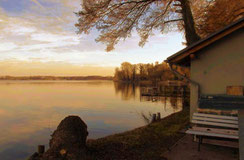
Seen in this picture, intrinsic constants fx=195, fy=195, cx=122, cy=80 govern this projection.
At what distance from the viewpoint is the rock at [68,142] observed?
17.8ft

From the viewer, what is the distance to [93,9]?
10.8m

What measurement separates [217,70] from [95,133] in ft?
31.2

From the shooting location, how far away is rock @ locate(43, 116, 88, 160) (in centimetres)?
543

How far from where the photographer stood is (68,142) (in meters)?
5.69

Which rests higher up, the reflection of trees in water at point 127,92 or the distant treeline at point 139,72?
the distant treeline at point 139,72

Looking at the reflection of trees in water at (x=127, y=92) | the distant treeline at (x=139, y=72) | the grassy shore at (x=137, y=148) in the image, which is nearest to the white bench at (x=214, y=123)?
the grassy shore at (x=137, y=148)

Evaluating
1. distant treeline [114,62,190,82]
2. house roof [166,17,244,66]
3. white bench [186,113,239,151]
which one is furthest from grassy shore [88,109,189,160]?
distant treeline [114,62,190,82]

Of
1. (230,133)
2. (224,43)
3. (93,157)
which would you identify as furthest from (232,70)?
(93,157)

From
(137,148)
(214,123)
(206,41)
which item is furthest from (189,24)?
(137,148)

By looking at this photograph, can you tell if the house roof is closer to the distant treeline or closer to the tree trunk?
the tree trunk

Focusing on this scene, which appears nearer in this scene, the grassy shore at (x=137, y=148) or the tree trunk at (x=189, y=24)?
the grassy shore at (x=137, y=148)

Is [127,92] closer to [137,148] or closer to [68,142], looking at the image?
[137,148]

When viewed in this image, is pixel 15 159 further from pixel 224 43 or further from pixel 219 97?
pixel 224 43

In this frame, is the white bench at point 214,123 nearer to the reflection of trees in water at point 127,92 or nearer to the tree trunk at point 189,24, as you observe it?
the tree trunk at point 189,24
